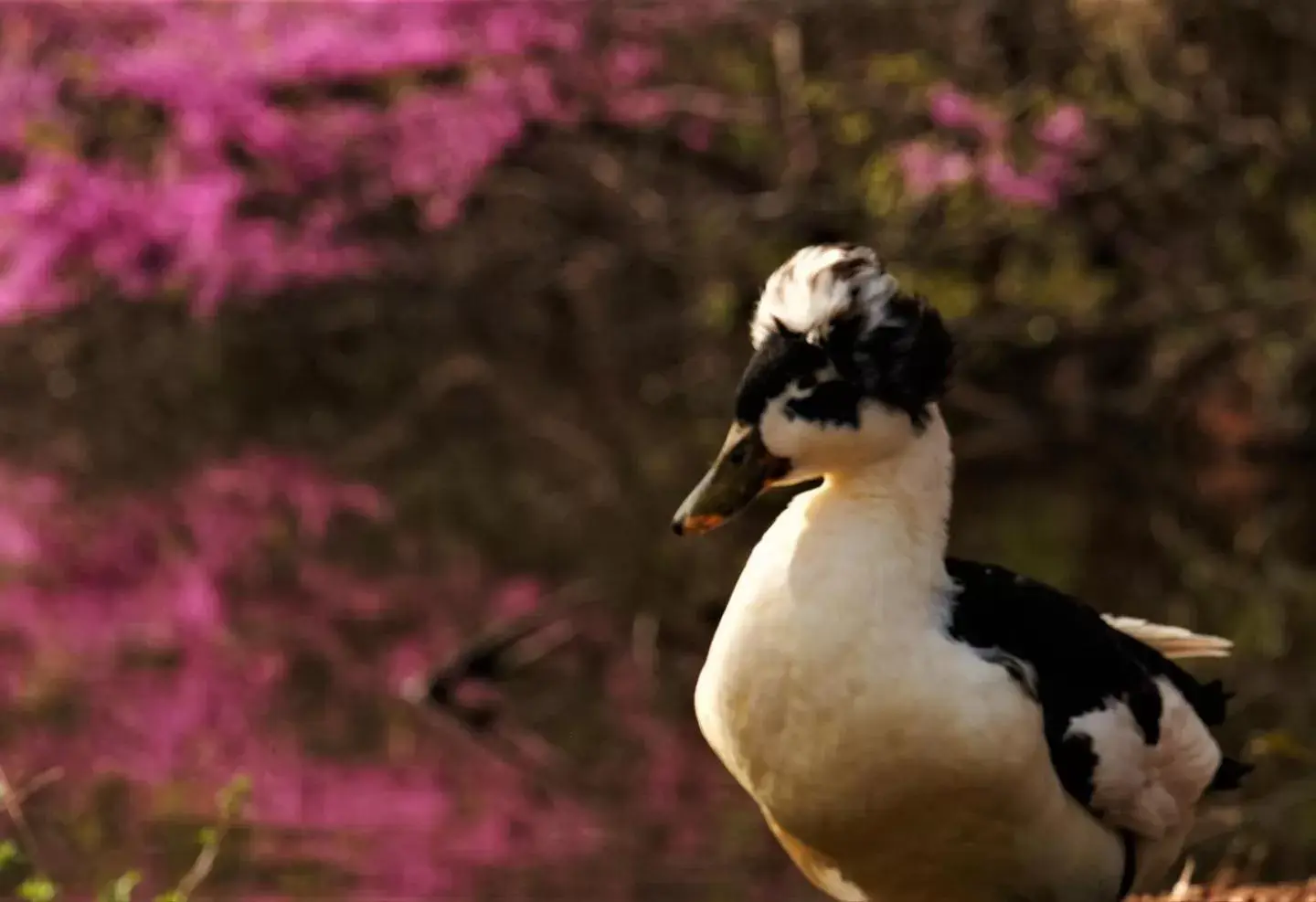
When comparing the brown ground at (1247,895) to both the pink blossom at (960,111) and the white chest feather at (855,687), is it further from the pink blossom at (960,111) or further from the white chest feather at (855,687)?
the pink blossom at (960,111)

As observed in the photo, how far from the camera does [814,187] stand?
3684mm

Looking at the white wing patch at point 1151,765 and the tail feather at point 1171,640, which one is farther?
the tail feather at point 1171,640

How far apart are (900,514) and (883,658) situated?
13 centimetres

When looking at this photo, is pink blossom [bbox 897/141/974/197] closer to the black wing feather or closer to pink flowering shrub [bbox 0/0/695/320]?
pink flowering shrub [bbox 0/0/695/320]

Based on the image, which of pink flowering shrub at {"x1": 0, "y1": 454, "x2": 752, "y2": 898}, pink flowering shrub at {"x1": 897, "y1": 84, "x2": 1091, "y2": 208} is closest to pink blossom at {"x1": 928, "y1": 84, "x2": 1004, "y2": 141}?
pink flowering shrub at {"x1": 897, "y1": 84, "x2": 1091, "y2": 208}

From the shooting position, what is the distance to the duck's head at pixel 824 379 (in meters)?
1.21

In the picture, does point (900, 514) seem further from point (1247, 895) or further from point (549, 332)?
point (549, 332)

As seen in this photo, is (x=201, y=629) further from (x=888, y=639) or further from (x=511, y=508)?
(x=888, y=639)

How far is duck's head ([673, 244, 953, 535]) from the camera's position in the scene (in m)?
1.21

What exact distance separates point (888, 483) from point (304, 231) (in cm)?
297

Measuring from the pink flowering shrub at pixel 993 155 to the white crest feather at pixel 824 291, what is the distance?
2146mm

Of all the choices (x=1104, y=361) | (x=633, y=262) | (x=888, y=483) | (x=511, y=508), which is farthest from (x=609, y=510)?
(x=888, y=483)

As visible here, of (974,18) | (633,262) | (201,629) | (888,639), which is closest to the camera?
(888,639)

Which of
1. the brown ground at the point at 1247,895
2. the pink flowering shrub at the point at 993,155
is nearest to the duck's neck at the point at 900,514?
the brown ground at the point at 1247,895
